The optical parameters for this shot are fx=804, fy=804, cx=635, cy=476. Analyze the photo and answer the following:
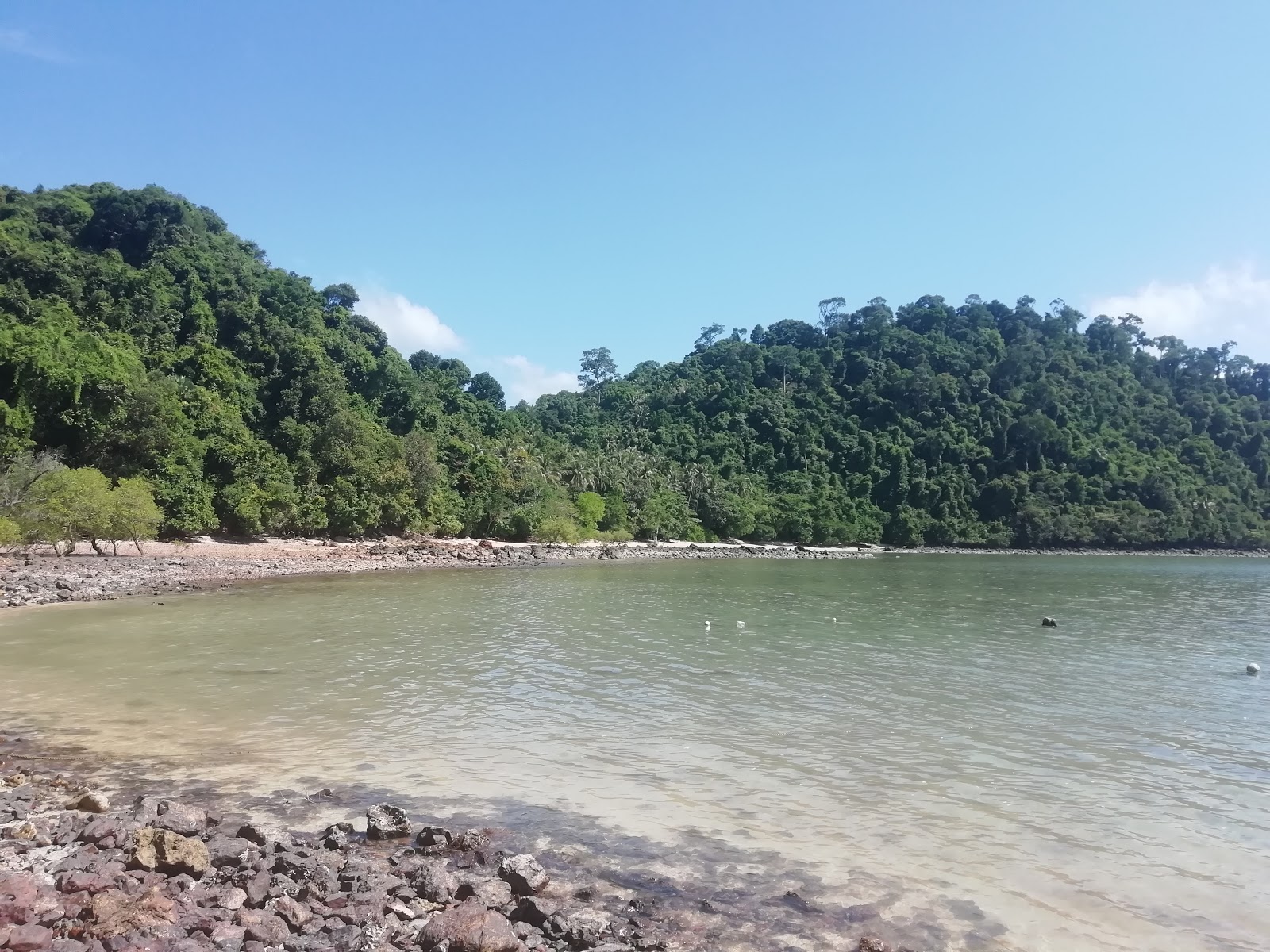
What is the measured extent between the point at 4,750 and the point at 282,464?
53239 mm

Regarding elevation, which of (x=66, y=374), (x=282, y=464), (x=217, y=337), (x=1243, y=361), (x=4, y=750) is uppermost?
(x=1243, y=361)

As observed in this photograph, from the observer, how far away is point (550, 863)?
7.71 meters

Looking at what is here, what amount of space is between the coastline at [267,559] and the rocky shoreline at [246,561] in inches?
2.3

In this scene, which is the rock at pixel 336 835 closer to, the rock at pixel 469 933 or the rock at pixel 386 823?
the rock at pixel 386 823

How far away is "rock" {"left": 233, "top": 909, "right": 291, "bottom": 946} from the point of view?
230 inches

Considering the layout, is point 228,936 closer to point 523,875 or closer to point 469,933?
point 469,933

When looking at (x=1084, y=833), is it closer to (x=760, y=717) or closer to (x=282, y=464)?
(x=760, y=717)

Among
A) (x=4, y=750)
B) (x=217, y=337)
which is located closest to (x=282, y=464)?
(x=217, y=337)

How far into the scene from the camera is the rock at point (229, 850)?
23.1 feet

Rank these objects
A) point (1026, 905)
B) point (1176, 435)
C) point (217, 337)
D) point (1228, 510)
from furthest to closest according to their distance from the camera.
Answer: point (1176, 435) → point (1228, 510) → point (217, 337) → point (1026, 905)

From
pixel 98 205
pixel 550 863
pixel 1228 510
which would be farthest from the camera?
pixel 1228 510

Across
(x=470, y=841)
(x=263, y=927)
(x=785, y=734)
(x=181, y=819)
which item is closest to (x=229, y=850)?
(x=181, y=819)

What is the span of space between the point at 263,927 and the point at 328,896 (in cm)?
63

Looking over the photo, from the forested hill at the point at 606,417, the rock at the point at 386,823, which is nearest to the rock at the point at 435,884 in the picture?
the rock at the point at 386,823
